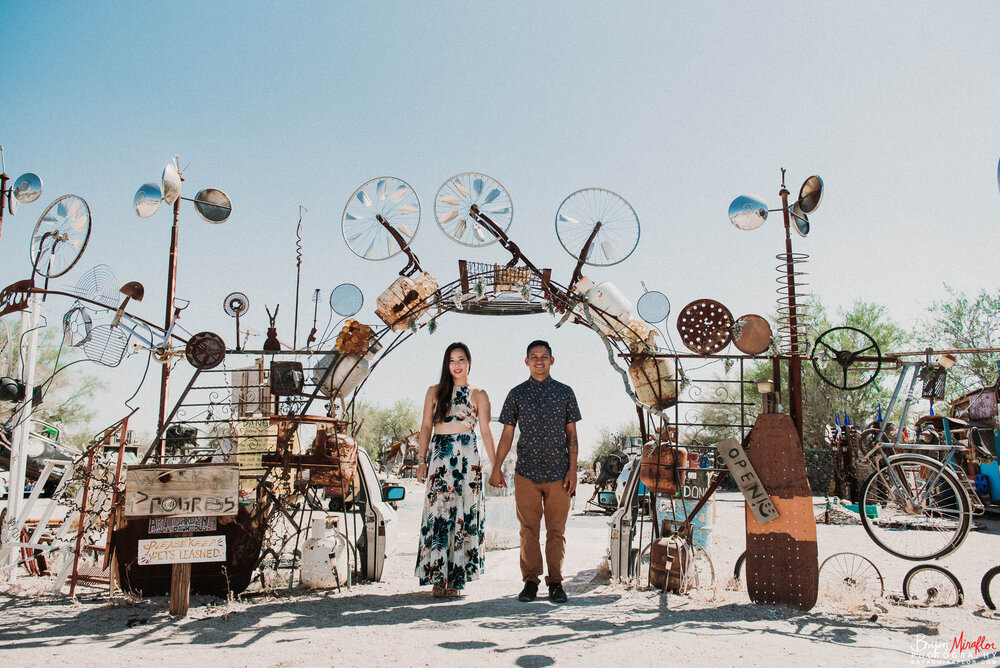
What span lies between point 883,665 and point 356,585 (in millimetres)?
4148

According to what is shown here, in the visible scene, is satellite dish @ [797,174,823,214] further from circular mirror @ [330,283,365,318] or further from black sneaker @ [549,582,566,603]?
circular mirror @ [330,283,365,318]

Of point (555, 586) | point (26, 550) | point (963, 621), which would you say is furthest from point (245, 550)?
point (963, 621)

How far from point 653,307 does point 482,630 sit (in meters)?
4.02

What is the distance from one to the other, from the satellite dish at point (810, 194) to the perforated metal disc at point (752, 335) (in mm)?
1081

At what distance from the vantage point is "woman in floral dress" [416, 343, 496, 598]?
17.2 ft

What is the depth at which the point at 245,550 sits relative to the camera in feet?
17.9

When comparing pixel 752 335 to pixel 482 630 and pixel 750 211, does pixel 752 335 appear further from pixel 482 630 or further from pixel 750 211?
pixel 482 630

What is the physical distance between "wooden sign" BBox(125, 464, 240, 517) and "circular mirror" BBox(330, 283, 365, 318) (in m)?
2.52

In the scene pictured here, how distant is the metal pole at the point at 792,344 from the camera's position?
555 centimetres

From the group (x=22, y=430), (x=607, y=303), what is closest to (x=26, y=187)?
(x=22, y=430)

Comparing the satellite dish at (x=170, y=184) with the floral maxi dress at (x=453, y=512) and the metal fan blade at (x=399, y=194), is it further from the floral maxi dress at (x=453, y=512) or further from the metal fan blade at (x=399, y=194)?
the floral maxi dress at (x=453, y=512)

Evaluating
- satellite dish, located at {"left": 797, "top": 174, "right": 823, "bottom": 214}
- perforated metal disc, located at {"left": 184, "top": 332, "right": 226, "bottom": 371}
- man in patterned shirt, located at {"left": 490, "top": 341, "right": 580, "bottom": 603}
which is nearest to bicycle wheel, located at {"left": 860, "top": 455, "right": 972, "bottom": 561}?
satellite dish, located at {"left": 797, "top": 174, "right": 823, "bottom": 214}

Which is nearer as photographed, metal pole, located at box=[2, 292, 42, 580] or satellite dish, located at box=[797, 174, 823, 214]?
satellite dish, located at box=[797, 174, 823, 214]

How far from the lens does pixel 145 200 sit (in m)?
6.91
